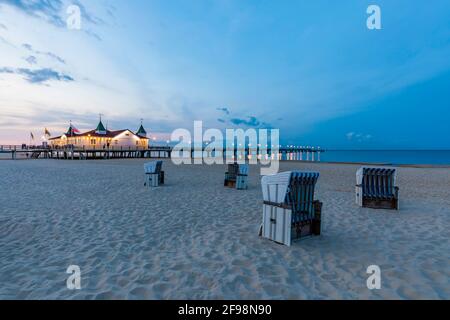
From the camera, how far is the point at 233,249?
172 inches

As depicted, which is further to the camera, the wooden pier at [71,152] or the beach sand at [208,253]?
the wooden pier at [71,152]

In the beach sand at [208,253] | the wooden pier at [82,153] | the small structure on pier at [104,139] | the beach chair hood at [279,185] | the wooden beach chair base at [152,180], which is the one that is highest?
the small structure on pier at [104,139]

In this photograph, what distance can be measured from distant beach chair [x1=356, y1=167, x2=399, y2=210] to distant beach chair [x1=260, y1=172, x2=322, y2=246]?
364cm

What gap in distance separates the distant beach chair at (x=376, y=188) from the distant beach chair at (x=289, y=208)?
3638 millimetres

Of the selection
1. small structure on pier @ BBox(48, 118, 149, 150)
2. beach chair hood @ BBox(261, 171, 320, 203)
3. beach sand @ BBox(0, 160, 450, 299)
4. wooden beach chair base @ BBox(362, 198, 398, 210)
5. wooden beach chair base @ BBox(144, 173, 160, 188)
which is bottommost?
beach sand @ BBox(0, 160, 450, 299)

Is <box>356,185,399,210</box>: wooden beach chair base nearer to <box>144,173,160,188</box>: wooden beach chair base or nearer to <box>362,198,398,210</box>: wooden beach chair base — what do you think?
<box>362,198,398,210</box>: wooden beach chair base

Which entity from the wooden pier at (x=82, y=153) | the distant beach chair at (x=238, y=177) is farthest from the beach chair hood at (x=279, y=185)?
the wooden pier at (x=82, y=153)

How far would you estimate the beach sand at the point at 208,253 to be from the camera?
10.2 feet

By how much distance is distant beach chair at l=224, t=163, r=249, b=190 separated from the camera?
10797 mm

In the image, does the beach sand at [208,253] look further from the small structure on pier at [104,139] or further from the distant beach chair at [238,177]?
the small structure on pier at [104,139]

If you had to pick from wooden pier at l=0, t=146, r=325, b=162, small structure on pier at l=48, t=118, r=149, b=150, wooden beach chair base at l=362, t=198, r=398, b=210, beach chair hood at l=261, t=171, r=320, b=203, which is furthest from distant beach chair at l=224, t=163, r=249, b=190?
small structure on pier at l=48, t=118, r=149, b=150

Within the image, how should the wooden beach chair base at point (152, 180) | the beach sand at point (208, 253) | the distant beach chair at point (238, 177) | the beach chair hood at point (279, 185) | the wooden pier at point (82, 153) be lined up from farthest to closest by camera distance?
the wooden pier at point (82, 153), the wooden beach chair base at point (152, 180), the distant beach chair at point (238, 177), the beach chair hood at point (279, 185), the beach sand at point (208, 253)

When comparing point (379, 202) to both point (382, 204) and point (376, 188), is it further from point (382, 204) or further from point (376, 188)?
point (376, 188)
